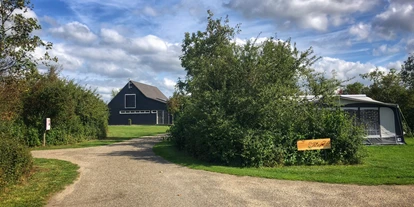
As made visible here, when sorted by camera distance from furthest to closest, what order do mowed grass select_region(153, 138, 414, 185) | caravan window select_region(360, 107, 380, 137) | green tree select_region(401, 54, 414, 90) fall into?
green tree select_region(401, 54, 414, 90) → caravan window select_region(360, 107, 380, 137) → mowed grass select_region(153, 138, 414, 185)

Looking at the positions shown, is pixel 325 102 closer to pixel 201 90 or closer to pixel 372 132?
pixel 201 90

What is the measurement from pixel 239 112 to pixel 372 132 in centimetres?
1088

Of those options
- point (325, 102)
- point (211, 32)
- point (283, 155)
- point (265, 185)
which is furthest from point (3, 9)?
point (211, 32)

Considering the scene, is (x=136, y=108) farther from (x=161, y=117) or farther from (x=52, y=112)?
(x=52, y=112)

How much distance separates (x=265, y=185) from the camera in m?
8.45

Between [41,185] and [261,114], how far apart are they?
23.2 ft

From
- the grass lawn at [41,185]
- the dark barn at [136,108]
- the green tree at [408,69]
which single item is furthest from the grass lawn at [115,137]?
the green tree at [408,69]

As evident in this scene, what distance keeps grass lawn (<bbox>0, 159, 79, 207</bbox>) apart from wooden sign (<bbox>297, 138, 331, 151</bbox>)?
23.0 feet

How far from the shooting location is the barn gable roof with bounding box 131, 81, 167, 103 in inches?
2269

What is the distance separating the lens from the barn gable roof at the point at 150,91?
57625 millimetres

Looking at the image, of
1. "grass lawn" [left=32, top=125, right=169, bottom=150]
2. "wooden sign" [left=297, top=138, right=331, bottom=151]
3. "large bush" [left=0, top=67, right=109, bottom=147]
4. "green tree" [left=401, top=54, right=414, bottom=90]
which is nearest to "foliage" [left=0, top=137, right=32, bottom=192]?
"wooden sign" [left=297, top=138, right=331, bottom=151]

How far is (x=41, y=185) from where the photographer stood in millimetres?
8609

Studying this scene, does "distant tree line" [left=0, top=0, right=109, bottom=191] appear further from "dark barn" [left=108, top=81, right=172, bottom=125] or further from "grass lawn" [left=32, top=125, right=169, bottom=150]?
"dark barn" [left=108, top=81, right=172, bottom=125]

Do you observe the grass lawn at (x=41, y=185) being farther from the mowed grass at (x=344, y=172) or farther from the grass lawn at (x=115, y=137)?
the grass lawn at (x=115, y=137)
